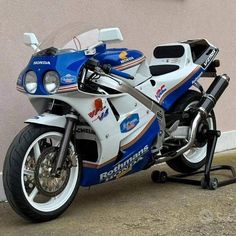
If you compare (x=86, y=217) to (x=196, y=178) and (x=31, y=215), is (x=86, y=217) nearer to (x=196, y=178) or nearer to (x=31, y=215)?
(x=31, y=215)

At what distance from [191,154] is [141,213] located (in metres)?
1.49

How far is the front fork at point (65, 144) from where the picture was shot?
151 inches

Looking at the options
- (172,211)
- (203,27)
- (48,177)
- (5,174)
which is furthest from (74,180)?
(203,27)

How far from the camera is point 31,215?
379cm

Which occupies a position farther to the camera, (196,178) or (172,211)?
(196,178)

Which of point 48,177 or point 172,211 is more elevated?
point 48,177

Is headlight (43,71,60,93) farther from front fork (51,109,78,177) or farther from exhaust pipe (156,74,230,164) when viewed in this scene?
exhaust pipe (156,74,230,164)

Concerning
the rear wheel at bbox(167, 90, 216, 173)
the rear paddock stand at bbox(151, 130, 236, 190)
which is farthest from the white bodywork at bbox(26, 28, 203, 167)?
the rear paddock stand at bbox(151, 130, 236, 190)

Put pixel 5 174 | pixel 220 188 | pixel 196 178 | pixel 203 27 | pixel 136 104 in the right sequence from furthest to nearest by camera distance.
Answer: pixel 203 27
pixel 196 178
pixel 220 188
pixel 136 104
pixel 5 174

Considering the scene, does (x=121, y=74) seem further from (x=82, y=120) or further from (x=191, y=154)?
(x=191, y=154)

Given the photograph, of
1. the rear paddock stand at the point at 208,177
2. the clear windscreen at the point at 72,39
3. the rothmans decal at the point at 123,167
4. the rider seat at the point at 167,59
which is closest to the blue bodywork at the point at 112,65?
the rothmans decal at the point at 123,167

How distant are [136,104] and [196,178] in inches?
57.9

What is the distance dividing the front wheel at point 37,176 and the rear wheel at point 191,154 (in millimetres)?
1405

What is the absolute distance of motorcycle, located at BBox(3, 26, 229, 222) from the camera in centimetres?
378
